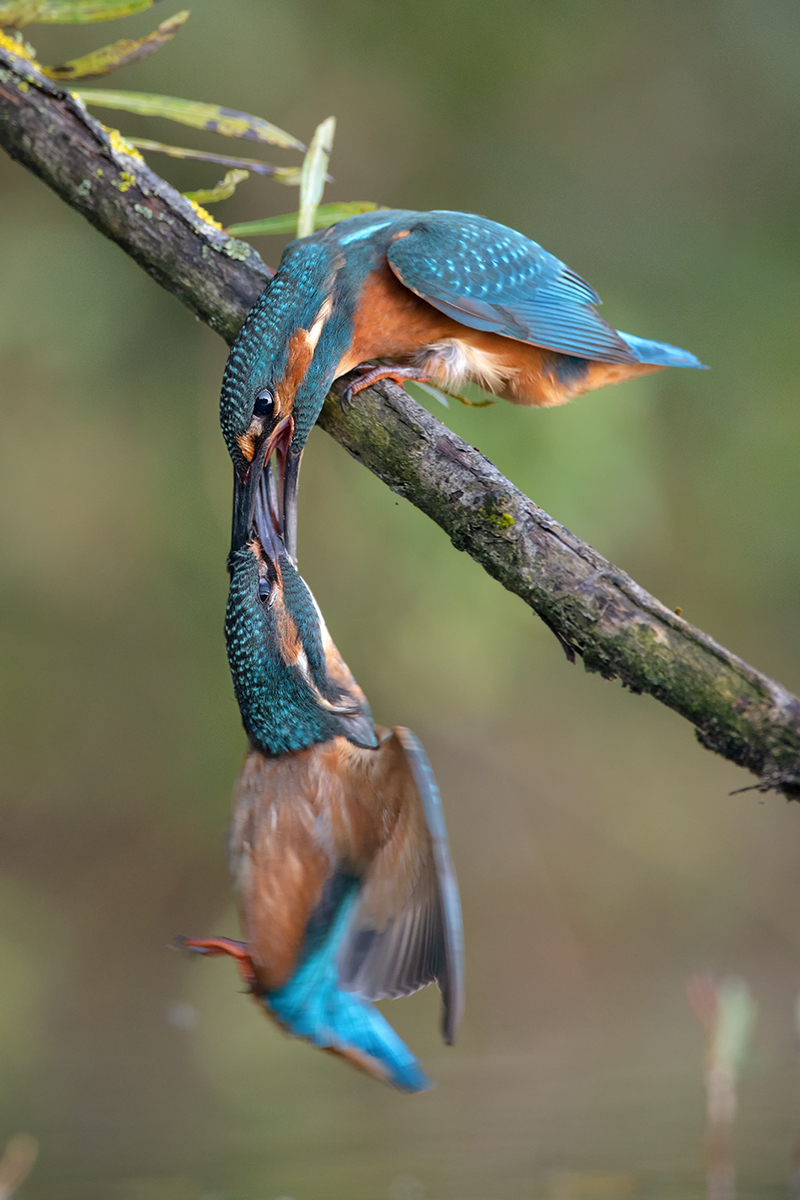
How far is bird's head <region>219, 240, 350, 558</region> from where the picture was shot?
75.7 inches

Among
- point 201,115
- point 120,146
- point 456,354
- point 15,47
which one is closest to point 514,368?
point 456,354

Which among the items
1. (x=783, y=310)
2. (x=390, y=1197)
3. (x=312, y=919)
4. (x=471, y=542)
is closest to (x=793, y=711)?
(x=471, y=542)

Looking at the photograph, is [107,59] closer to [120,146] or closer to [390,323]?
[120,146]

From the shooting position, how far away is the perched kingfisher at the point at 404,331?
76.4 inches

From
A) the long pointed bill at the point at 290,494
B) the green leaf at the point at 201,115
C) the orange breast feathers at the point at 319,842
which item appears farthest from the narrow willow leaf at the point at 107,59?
the orange breast feathers at the point at 319,842

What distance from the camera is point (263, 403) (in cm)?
193

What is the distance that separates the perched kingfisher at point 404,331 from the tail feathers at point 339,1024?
0.77 metres

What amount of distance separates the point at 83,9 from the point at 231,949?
1.89 meters

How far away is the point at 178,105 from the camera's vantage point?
227cm

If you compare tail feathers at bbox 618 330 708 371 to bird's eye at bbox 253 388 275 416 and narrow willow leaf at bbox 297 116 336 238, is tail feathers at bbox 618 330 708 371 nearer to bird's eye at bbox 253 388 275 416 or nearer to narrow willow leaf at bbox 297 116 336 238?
narrow willow leaf at bbox 297 116 336 238

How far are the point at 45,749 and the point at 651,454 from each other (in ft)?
11.5

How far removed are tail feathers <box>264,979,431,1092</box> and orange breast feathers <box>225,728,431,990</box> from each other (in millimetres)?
29

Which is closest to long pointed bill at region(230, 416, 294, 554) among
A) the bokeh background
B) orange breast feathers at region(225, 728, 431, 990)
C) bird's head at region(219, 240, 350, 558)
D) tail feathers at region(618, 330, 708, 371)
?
bird's head at region(219, 240, 350, 558)

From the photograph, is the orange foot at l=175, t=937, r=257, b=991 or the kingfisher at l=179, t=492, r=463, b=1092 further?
the orange foot at l=175, t=937, r=257, b=991
